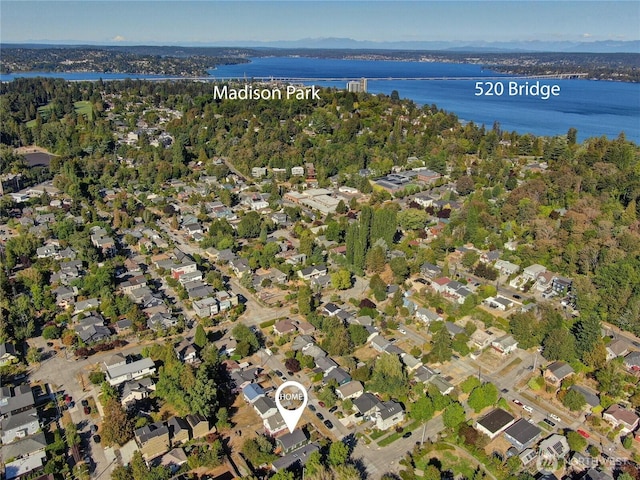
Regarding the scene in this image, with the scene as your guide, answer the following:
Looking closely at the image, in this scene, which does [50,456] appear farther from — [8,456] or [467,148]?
[467,148]

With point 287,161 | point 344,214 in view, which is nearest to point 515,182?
point 344,214

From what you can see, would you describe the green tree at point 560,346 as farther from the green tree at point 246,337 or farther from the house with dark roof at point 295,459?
the green tree at point 246,337

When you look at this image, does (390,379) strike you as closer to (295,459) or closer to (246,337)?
(295,459)

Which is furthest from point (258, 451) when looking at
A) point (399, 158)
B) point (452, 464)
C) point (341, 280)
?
point (399, 158)

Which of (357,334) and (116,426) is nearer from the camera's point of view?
(116,426)

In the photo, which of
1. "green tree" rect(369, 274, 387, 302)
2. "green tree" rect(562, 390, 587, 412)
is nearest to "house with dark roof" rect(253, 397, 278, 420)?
"green tree" rect(369, 274, 387, 302)

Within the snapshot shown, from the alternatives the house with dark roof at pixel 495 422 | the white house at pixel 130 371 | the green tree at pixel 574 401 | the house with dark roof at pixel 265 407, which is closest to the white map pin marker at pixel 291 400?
the house with dark roof at pixel 265 407
